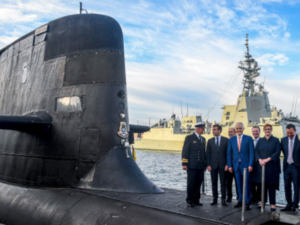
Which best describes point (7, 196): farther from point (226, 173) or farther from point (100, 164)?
point (226, 173)

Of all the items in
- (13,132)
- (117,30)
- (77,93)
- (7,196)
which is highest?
(117,30)

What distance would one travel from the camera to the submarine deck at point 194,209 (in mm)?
4262

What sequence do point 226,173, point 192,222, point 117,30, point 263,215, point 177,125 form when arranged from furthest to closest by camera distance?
point 177,125, point 117,30, point 226,173, point 263,215, point 192,222

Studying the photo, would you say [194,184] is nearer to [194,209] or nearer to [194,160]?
[194,160]

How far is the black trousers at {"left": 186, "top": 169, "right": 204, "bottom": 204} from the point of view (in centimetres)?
518

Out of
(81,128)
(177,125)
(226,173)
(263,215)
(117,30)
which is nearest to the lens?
(263,215)

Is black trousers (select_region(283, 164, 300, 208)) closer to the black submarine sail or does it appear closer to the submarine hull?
the submarine hull

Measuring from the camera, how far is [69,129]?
6434mm

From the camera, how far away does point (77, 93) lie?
653 cm

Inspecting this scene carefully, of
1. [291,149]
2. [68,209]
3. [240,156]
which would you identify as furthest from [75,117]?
[291,149]

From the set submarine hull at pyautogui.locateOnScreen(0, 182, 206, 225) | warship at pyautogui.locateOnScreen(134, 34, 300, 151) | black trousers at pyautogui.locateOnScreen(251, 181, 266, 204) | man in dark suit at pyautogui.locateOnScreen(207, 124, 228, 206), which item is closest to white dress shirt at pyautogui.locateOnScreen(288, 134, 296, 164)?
black trousers at pyautogui.locateOnScreen(251, 181, 266, 204)

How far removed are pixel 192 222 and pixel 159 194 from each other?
5.89ft

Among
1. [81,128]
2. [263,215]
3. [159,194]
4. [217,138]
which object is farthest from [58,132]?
[263,215]

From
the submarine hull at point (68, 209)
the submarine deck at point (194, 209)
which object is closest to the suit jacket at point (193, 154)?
the submarine deck at point (194, 209)
